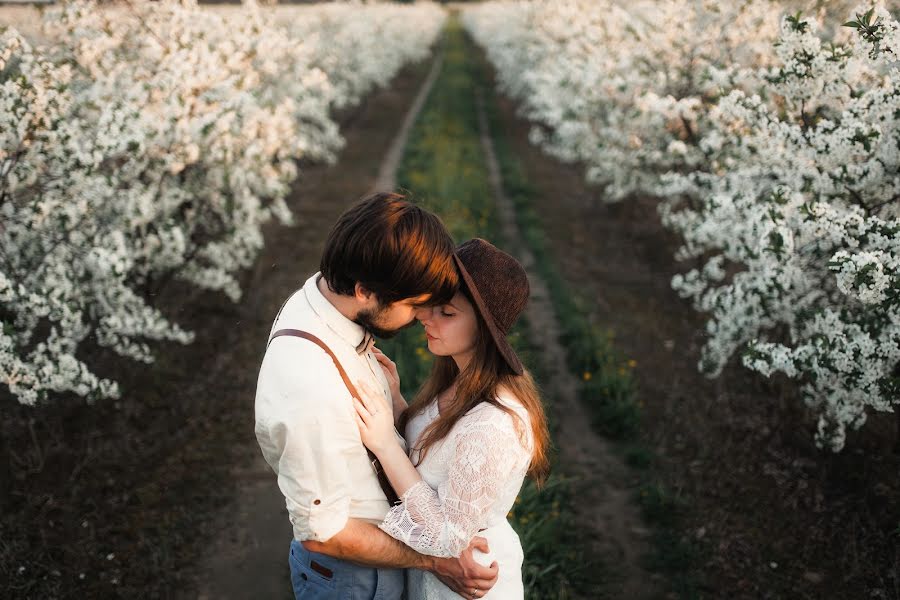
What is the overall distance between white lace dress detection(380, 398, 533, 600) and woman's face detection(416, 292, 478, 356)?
10.0 inches

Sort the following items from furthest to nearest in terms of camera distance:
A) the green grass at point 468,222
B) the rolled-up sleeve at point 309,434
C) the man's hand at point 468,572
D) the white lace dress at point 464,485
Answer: the green grass at point 468,222 → the man's hand at point 468,572 → the white lace dress at point 464,485 → the rolled-up sleeve at point 309,434

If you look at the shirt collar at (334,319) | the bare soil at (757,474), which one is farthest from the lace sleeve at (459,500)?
the bare soil at (757,474)

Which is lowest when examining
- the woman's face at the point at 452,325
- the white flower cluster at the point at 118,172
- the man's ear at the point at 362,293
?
the white flower cluster at the point at 118,172

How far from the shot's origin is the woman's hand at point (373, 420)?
2.04 m

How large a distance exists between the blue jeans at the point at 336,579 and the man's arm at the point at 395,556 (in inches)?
3.2

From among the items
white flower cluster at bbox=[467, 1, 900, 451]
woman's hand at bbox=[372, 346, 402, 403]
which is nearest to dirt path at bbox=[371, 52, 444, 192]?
white flower cluster at bbox=[467, 1, 900, 451]

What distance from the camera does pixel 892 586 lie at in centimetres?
420

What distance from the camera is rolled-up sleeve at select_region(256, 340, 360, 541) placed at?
1.86 m

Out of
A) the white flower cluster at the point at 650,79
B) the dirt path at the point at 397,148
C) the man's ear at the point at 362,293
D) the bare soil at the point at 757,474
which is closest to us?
the man's ear at the point at 362,293

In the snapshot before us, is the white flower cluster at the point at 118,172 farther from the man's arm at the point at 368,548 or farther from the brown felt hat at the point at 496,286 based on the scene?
the brown felt hat at the point at 496,286

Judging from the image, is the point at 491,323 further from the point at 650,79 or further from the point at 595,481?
the point at 650,79

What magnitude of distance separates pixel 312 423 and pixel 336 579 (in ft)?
2.40

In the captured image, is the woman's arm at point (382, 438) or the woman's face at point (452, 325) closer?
the woman's arm at point (382, 438)

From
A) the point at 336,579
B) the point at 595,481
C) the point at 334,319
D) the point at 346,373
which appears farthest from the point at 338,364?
the point at 595,481
